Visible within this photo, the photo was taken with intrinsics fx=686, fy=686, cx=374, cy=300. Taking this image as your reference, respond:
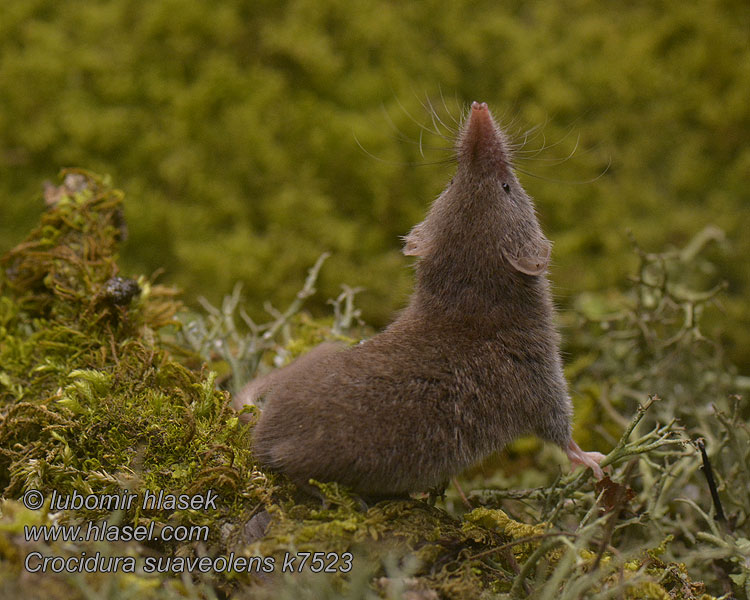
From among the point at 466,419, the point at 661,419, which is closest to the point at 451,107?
the point at 661,419

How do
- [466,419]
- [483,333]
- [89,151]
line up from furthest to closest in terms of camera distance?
1. [89,151]
2. [483,333]
3. [466,419]

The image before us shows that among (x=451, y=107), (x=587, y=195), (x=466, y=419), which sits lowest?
(x=466, y=419)

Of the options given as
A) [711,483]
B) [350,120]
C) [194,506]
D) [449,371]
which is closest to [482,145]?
[449,371]

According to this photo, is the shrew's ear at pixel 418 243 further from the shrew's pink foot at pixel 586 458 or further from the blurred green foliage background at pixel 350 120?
the blurred green foliage background at pixel 350 120

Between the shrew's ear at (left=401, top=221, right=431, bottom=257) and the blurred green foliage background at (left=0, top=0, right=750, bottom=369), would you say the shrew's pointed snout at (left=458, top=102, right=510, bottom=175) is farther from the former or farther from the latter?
the blurred green foliage background at (left=0, top=0, right=750, bottom=369)

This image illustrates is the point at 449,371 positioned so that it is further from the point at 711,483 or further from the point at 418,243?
the point at 711,483

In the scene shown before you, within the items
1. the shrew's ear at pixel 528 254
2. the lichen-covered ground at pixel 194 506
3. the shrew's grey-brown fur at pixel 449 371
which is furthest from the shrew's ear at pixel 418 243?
the lichen-covered ground at pixel 194 506

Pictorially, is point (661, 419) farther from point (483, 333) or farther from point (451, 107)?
point (451, 107)

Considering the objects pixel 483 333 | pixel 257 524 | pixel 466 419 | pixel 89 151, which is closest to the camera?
pixel 257 524
